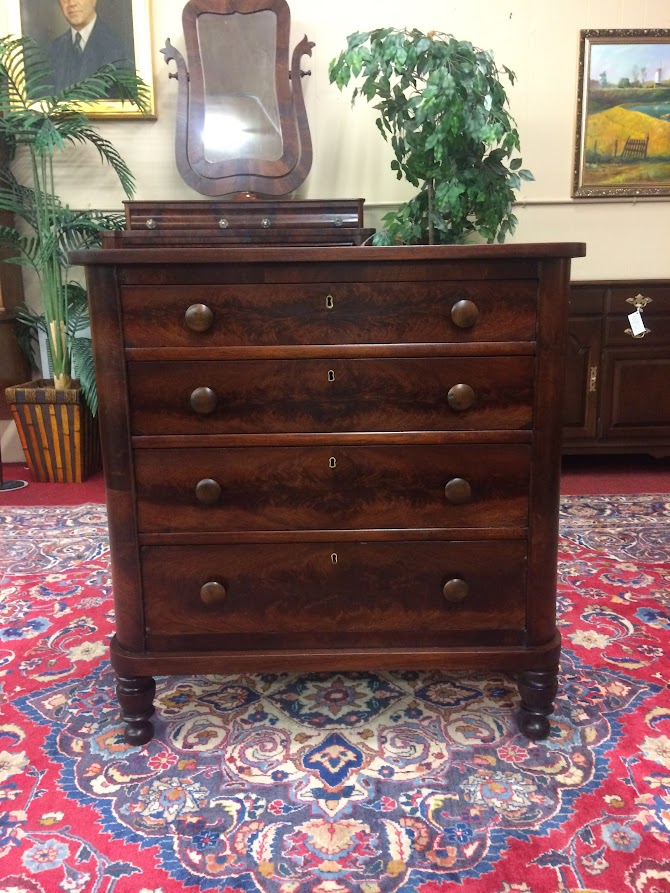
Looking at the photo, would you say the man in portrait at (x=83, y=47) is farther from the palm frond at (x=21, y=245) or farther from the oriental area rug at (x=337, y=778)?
the oriental area rug at (x=337, y=778)

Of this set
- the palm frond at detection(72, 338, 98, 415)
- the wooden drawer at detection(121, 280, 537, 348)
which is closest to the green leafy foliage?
the wooden drawer at detection(121, 280, 537, 348)

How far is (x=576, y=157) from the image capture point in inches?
152

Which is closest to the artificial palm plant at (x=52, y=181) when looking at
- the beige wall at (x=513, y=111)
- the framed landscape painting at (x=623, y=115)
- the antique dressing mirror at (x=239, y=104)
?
the beige wall at (x=513, y=111)

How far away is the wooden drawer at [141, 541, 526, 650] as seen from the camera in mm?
1524

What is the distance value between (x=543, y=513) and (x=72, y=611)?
1558 millimetres

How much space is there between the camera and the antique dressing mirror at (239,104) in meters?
3.45

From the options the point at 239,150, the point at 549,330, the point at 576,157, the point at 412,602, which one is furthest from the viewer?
the point at 576,157

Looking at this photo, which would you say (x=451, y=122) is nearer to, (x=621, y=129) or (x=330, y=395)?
(x=330, y=395)

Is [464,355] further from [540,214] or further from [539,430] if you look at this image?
[540,214]

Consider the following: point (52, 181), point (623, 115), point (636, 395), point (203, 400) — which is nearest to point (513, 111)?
point (623, 115)

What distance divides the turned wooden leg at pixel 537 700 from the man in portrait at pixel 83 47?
355 centimetres

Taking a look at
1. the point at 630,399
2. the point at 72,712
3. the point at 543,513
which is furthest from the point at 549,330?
the point at 630,399

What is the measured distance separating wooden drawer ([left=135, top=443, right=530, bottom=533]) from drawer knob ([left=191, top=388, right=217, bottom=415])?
93 mm

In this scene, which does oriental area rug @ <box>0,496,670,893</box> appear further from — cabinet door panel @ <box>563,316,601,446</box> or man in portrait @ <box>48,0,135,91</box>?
man in portrait @ <box>48,0,135,91</box>
